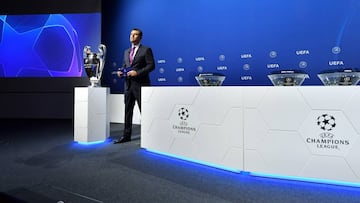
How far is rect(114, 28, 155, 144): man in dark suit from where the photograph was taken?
3.24 m

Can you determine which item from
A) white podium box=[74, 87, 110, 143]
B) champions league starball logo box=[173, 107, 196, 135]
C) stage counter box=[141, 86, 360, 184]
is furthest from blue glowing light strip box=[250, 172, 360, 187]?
white podium box=[74, 87, 110, 143]

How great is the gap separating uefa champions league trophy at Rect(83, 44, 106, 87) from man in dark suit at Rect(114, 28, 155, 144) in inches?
15.2

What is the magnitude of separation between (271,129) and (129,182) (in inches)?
45.3

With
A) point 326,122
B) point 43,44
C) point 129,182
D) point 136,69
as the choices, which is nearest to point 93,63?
point 136,69

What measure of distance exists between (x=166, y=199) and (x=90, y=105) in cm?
203

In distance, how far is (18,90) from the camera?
19.8 feet

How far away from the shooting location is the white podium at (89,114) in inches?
129

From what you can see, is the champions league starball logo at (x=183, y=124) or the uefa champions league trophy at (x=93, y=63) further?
the uefa champions league trophy at (x=93, y=63)

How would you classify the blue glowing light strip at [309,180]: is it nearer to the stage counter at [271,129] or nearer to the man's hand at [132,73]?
the stage counter at [271,129]

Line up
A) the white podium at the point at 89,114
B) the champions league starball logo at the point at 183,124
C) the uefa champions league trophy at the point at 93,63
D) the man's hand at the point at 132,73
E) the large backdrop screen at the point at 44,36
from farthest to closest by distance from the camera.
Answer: the large backdrop screen at the point at 44,36 → the uefa champions league trophy at the point at 93,63 → the white podium at the point at 89,114 → the man's hand at the point at 132,73 → the champions league starball logo at the point at 183,124

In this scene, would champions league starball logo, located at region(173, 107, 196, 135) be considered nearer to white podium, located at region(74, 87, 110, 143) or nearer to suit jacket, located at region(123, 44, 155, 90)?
suit jacket, located at region(123, 44, 155, 90)

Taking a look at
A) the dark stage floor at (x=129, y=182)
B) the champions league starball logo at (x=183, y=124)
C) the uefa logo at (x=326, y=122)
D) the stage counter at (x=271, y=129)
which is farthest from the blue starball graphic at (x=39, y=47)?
the uefa logo at (x=326, y=122)

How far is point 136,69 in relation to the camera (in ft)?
10.7

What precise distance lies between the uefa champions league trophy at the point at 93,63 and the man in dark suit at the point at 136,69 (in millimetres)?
387
